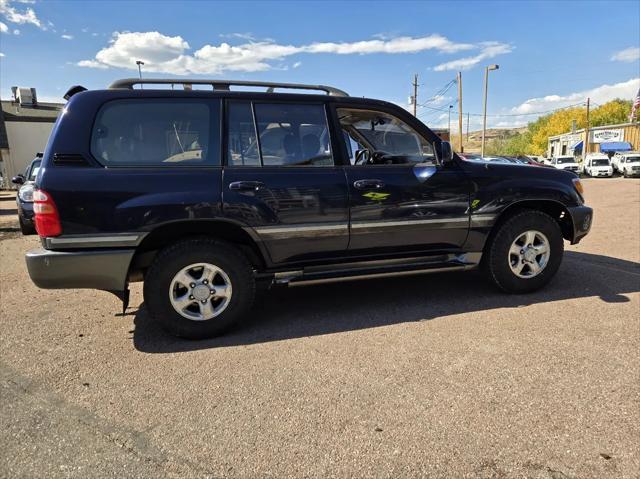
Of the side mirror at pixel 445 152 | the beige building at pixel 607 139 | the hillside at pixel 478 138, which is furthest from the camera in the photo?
the hillside at pixel 478 138

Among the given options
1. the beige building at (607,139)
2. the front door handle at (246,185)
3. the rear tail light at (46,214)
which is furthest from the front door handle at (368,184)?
the beige building at (607,139)

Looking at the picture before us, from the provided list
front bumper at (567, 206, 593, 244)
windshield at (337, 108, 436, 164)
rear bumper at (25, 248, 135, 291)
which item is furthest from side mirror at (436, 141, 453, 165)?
rear bumper at (25, 248, 135, 291)

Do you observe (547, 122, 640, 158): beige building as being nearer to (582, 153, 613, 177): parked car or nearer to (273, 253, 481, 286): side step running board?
(582, 153, 613, 177): parked car

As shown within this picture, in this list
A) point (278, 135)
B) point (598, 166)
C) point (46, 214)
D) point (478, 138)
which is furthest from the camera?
point (478, 138)

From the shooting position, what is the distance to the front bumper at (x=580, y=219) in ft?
15.2

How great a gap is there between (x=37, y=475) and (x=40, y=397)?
2.72 feet

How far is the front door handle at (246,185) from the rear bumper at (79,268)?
897 millimetres

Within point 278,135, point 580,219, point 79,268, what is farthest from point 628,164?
point 79,268

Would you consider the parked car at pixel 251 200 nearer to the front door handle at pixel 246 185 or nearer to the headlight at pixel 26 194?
the front door handle at pixel 246 185

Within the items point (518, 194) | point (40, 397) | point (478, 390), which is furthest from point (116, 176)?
point (518, 194)

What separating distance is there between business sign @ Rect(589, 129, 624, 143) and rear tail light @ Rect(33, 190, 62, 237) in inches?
2407

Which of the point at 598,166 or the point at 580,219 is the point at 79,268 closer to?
the point at 580,219

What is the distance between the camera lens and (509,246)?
4.42m

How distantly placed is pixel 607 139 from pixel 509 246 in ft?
194
